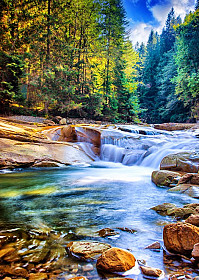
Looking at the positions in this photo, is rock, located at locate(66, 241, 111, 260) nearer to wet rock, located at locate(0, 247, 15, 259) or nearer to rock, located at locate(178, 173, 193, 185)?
wet rock, located at locate(0, 247, 15, 259)

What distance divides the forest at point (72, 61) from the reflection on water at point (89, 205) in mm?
10391

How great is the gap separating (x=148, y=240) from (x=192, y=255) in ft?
1.94

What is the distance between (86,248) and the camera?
1.89 metres

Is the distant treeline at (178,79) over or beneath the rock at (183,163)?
over

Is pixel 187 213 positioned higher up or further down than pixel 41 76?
further down

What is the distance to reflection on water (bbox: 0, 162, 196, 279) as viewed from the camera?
236 cm

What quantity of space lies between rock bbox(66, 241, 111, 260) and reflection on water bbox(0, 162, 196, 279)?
0.22 meters

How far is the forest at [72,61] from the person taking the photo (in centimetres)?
1549

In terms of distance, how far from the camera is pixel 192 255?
170cm

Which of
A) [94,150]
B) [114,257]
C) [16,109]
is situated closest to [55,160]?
[94,150]

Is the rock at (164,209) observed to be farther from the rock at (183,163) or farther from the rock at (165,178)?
the rock at (183,163)

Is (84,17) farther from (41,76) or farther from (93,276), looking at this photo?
(93,276)

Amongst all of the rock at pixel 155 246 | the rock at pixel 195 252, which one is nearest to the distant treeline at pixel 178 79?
the rock at pixel 155 246

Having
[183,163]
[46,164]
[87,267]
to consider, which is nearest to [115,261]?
[87,267]
